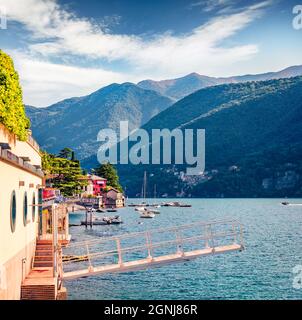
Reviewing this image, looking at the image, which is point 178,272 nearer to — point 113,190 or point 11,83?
point 11,83

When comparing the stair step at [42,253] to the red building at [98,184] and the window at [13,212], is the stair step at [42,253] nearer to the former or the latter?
the window at [13,212]

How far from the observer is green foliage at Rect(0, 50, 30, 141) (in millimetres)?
15391

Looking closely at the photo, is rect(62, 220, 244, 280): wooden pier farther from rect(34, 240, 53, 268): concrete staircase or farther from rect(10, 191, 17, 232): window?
rect(10, 191, 17, 232): window

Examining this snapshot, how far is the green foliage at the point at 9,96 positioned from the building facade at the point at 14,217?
1.04 ft

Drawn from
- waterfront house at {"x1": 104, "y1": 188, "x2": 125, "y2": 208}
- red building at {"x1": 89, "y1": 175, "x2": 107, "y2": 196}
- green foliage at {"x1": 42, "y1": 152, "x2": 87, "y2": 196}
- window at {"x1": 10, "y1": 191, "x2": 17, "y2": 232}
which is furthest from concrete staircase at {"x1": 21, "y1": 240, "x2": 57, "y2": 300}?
waterfront house at {"x1": 104, "y1": 188, "x2": 125, "y2": 208}

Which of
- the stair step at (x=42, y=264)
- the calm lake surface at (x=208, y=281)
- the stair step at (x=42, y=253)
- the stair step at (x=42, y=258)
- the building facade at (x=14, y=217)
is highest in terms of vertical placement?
the building facade at (x=14, y=217)

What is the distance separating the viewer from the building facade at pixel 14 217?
47.4 ft

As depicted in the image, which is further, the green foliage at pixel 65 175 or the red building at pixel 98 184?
the red building at pixel 98 184

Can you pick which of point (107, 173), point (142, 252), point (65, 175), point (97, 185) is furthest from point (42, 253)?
point (107, 173)

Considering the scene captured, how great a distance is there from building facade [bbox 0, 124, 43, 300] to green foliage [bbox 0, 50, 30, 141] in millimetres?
316

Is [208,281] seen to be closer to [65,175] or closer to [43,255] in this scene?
[43,255]

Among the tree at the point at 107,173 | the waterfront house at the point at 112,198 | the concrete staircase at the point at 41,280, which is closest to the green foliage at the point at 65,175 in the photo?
the waterfront house at the point at 112,198

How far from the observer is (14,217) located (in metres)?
16.9
